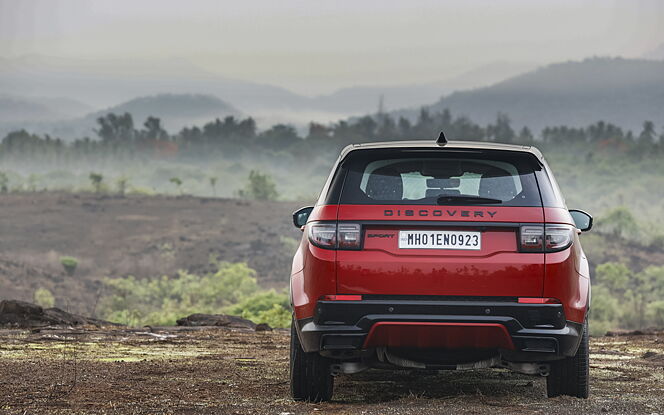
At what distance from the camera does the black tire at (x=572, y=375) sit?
23.7 feet

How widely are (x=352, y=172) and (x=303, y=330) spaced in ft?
3.59

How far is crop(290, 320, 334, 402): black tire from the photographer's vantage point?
281 inches

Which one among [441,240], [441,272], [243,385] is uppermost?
[441,240]

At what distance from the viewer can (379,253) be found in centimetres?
641

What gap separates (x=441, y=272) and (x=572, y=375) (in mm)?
1600

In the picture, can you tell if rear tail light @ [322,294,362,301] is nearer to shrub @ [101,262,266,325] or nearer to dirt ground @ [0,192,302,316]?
shrub @ [101,262,266,325]

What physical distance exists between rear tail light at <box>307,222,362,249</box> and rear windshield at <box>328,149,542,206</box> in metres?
0.18

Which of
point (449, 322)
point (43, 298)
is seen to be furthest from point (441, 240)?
point (43, 298)

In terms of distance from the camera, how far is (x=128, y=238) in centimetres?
11725

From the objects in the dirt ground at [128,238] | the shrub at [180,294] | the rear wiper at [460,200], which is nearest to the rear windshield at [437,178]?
the rear wiper at [460,200]

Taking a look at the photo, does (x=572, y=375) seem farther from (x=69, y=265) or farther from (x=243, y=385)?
(x=69, y=265)

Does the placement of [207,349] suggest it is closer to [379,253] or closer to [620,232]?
[379,253]

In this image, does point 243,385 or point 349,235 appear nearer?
point 349,235

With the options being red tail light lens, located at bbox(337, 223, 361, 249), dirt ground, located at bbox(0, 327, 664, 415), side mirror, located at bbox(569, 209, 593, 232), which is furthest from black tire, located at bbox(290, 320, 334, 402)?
side mirror, located at bbox(569, 209, 593, 232)
